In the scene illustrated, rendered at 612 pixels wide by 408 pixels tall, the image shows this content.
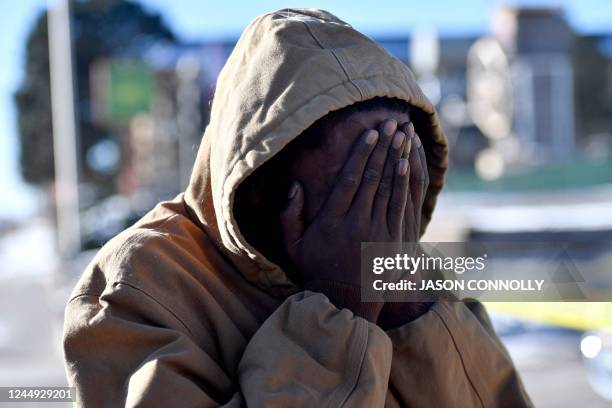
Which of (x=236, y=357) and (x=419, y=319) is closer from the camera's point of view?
(x=236, y=357)

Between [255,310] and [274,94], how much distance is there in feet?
1.43

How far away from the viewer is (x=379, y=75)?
1.71 meters

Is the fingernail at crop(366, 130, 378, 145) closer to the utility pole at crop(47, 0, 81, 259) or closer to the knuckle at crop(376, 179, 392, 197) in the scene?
the knuckle at crop(376, 179, 392, 197)

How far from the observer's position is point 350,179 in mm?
1632

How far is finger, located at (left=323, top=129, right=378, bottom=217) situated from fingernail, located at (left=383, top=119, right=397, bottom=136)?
3 cm

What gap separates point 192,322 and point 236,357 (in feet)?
0.35

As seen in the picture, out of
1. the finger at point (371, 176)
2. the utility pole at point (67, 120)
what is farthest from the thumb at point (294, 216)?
the utility pole at point (67, 120)

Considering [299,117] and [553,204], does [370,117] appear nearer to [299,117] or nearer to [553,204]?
Answer: [299,117]

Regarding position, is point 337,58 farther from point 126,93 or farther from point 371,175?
point 126,93

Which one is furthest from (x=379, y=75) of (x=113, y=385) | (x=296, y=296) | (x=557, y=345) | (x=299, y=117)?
(x=557, y=345)

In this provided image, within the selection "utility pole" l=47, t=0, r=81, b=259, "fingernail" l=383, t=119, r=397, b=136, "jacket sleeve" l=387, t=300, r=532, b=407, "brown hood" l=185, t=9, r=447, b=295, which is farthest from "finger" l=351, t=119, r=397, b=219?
"utility pole" l=47, t=0, r=81, b=259

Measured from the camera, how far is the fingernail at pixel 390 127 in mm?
1648

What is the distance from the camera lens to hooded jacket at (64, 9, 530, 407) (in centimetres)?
149

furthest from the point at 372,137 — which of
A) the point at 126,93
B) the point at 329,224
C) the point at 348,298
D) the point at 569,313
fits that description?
the point at 126,93
